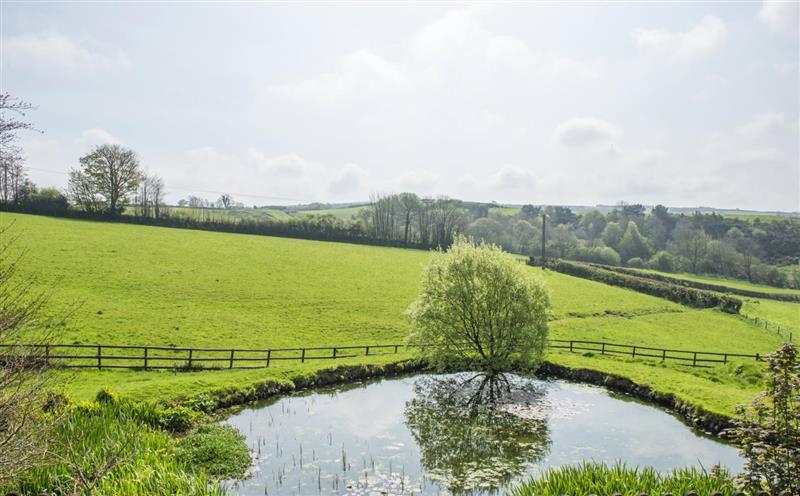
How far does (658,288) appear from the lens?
58938 millimetres

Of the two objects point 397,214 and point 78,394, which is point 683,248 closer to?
point 397,214

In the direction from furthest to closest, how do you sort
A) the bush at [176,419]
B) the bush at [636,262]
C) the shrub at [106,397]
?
the bush at [636,262] < the bush at [176,419] < the shrub at [106,397]

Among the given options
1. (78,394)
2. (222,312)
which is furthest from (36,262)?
(78,394)

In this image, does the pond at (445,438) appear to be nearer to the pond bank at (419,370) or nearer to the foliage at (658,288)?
the pond bank at (419,370)

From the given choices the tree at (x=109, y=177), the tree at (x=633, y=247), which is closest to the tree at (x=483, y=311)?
the tree at (x=109, y=177)

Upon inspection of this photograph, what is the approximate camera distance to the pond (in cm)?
1478

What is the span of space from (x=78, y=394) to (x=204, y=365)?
729 cm

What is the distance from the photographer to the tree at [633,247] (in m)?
112

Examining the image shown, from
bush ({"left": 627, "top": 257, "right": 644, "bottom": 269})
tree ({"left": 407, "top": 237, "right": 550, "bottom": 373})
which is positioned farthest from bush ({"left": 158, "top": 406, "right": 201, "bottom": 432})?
bush ({"left": 627, "top": 257, "right": 644, "bottom": 269})

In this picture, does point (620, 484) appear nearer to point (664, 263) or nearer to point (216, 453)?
point (216, 453)

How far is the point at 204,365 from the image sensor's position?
26703 mm

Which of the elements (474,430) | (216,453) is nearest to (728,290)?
(474,430)

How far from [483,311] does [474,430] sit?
7474 millimetres

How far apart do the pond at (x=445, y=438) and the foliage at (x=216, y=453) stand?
1.78 feet
